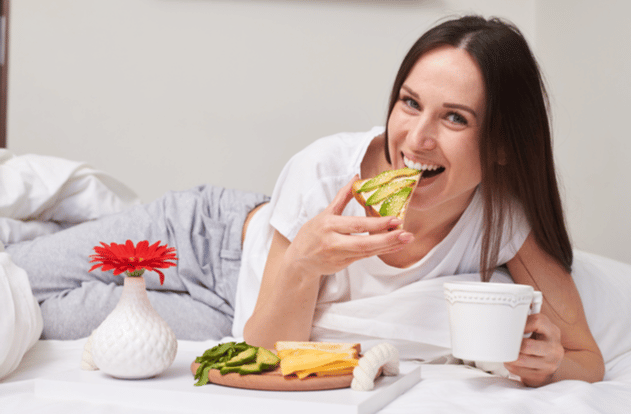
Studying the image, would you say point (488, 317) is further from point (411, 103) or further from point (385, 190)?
point (411, 103)

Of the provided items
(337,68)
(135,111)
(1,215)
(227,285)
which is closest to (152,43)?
(135,111)

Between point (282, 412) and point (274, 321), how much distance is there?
494mm

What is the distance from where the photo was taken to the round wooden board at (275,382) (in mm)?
723

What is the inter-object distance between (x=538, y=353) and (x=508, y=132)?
439mm

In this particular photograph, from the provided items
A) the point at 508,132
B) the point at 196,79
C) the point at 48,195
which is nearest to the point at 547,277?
the point at 508,132

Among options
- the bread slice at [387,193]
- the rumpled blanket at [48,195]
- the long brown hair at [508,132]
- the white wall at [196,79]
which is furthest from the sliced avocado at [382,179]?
the white wall at [196,79]

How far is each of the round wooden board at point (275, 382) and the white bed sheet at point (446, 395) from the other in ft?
0.07

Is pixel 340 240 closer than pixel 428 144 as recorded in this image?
Yes

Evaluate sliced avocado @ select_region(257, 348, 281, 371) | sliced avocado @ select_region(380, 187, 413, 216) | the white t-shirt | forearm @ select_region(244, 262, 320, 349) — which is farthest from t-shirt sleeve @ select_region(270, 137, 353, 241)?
sliced avocado @ select_region(257, 348, 281, 371)

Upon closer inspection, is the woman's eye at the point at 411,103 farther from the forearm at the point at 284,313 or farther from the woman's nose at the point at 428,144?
the forearm at the point at 284,313

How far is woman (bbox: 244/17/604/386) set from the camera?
99 centimetres

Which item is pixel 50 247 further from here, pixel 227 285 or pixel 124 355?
pixel 124 355

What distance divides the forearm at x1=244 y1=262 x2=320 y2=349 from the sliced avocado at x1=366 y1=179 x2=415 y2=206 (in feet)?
0.92

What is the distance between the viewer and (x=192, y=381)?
0.76 m
